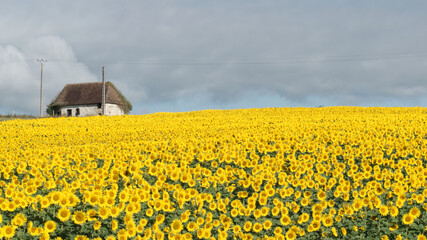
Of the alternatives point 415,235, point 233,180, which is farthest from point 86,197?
point 415,235

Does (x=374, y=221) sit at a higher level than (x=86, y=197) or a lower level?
lower

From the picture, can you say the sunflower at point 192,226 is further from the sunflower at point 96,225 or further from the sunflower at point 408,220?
the sunflower at point 408,220

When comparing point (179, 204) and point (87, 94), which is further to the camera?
point (87, 94)

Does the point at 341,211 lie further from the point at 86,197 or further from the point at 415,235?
the point at 86,197

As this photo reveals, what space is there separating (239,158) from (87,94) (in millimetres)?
52743

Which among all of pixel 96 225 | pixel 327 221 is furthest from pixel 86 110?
pixel 327 221

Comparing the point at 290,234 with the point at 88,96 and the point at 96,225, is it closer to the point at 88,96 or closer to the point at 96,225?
the point at 96,225

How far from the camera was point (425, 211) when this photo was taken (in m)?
6.92

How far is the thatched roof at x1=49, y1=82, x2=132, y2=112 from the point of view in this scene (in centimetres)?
5691

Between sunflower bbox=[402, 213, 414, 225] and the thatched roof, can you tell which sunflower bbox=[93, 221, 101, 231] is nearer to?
sunflower bbox=[402, 213, 414, 225]

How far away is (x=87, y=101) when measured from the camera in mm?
56781

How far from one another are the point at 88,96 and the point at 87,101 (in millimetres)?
1062

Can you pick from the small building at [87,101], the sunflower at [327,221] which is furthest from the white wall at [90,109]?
the sunflower at [327,221]

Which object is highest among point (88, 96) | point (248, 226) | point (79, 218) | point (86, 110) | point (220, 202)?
point (88, 96)
